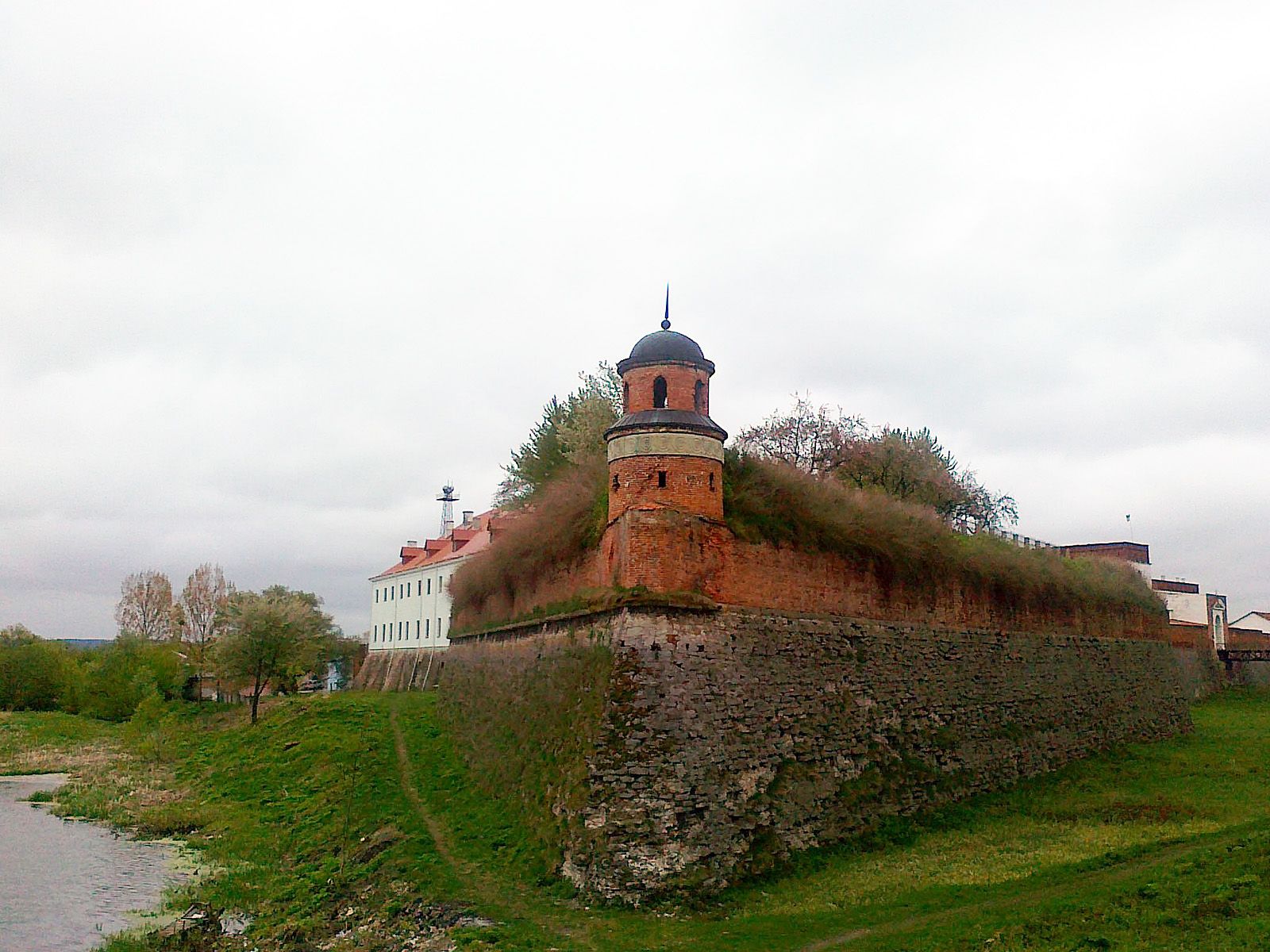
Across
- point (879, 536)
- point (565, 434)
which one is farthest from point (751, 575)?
point (565, 434)

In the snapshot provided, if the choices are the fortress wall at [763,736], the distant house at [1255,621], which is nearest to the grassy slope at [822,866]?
the fortress wall at [763,736]

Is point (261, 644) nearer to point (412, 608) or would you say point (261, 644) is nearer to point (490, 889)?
point (412, 608)

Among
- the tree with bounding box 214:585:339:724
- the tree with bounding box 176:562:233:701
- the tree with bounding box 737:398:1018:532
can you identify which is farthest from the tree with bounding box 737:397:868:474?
the tree with bounding box 176:562:233:701

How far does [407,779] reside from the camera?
2316 cm

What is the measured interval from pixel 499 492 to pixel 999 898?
29.5 meters

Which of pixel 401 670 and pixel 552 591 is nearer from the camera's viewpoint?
pixel 552 591

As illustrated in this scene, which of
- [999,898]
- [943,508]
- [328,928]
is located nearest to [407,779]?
[328,928]

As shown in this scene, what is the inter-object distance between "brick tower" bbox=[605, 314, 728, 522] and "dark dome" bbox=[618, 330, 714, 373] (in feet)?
0.05

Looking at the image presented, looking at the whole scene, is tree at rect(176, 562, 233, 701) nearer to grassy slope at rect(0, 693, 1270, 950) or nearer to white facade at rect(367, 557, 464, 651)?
white facade at rect(367, 557, 464, 651)

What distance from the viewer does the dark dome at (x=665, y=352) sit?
17.0 metres

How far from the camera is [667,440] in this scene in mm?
16297

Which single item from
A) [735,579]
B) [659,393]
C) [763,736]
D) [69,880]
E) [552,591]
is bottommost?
[69,880]

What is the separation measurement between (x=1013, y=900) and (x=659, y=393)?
30.4ft

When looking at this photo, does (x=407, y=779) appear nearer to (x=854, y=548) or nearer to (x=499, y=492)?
(x=854, y=548)
